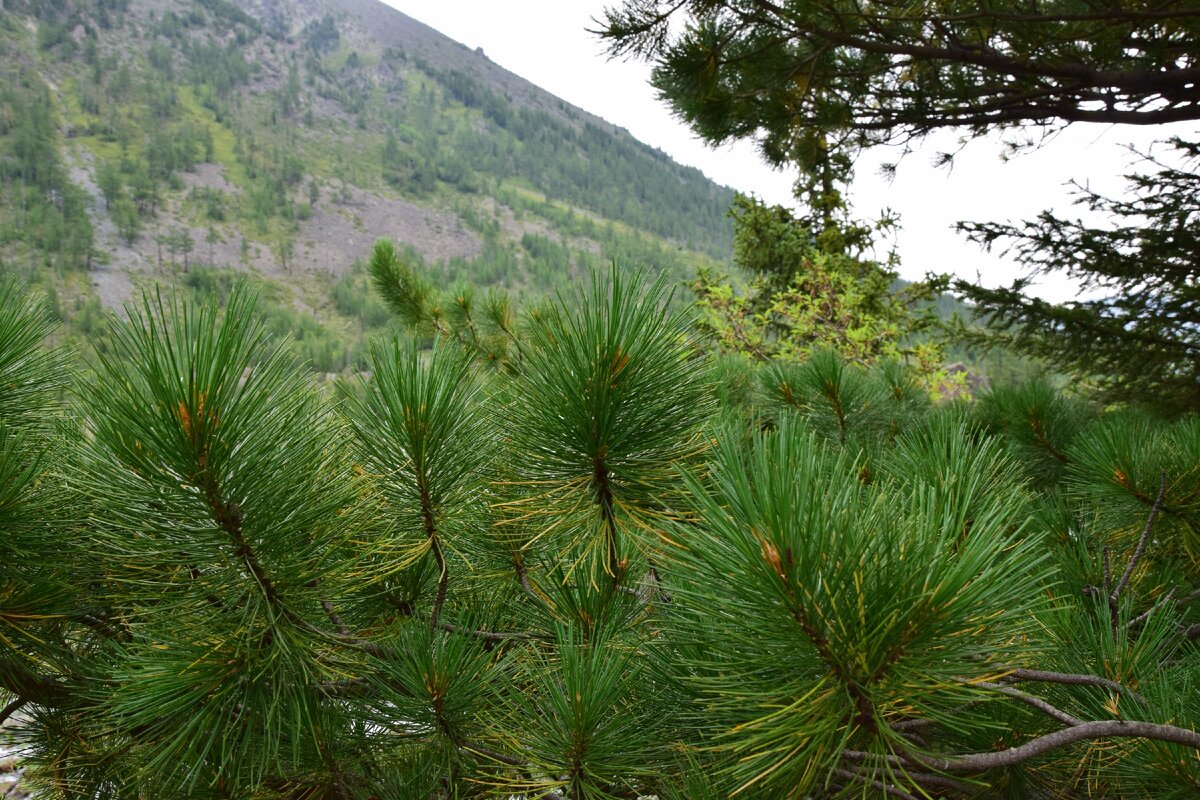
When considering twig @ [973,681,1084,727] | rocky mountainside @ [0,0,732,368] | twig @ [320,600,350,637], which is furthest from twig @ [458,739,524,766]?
rocky mountainside @ [0,0,732,368]

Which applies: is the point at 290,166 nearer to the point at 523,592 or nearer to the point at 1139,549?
the point at 523,592

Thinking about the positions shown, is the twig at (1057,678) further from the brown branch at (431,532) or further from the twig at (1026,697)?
the brown branch at (431,532)

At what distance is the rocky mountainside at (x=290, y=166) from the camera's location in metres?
80.4

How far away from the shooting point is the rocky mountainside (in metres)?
80.4

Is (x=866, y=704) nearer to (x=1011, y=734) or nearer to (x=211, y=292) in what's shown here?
(x=1011, y=734)

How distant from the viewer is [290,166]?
105 metres

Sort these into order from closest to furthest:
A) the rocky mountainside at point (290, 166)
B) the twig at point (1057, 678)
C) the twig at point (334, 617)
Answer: the twig at point (1057, 678) → the twig at point (334, 617) → the rocky mountainside at point (290, 166)

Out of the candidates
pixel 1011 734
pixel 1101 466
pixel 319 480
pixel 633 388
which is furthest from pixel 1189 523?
pixel 319 480

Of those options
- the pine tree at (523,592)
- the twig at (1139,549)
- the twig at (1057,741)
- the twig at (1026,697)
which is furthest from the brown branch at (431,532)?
the twig at (1139,549)

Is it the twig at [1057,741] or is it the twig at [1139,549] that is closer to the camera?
the twig at [1057,741]

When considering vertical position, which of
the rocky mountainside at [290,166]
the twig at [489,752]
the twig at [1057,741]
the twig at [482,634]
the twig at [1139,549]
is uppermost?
the twig at [1139,549]

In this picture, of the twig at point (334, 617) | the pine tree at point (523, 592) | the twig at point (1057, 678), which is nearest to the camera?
the pine tree at point (523, 592)

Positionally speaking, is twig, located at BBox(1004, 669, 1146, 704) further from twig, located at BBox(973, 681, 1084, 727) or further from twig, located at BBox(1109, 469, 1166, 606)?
twig, located at BBox(1109, 469, 1166, 606)

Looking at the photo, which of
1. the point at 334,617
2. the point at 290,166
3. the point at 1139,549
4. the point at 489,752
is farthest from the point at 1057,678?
the point at 290,166
